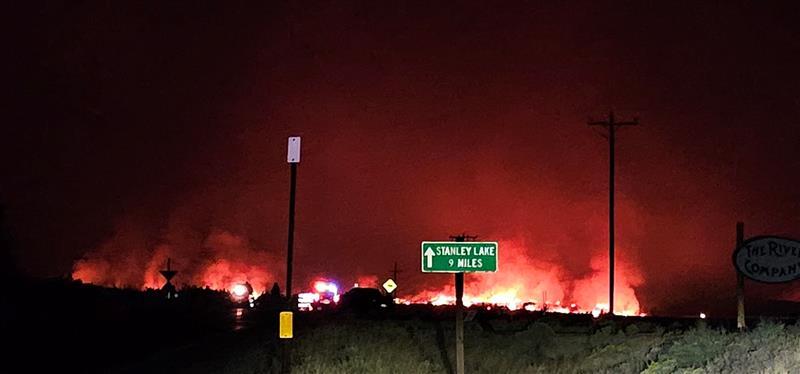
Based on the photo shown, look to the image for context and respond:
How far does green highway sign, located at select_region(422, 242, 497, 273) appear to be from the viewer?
49.8 feet

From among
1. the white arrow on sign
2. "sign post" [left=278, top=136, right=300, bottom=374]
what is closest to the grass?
"sign post" [left=278, top=136, right=300, bottom=374]

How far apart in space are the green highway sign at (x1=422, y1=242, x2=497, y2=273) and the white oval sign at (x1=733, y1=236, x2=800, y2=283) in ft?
17.5

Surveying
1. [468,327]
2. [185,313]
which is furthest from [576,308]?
[468,327]

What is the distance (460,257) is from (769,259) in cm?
593

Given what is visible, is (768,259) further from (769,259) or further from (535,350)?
(535,350)

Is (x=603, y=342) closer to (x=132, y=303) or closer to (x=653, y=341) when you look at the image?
(x=653, y=341)

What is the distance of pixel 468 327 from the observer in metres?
26.5

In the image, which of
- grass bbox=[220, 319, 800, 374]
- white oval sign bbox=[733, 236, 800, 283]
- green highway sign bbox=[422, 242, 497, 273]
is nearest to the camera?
grass bbox=[220, 319, 800, 374]

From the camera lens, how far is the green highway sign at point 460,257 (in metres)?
15.2

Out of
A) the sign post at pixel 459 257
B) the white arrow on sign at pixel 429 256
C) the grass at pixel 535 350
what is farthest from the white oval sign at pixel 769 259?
the white arrow on sign at pixel 429 256

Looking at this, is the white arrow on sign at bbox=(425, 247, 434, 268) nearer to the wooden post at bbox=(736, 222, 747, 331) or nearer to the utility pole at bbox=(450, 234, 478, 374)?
the utility pole at bbox=(450, 234, 478, 374)

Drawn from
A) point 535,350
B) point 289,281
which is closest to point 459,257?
point 289,281

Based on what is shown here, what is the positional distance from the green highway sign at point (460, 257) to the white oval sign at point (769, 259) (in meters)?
5.34

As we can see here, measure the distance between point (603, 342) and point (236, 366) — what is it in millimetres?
7309
